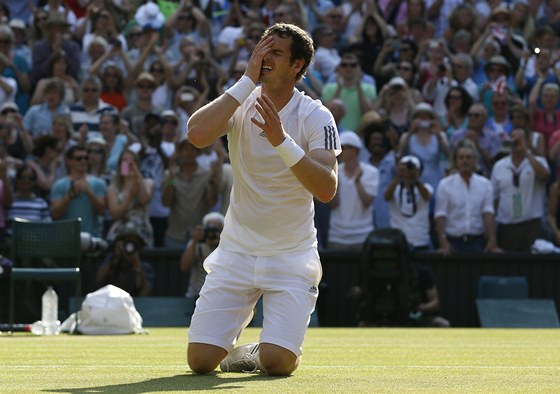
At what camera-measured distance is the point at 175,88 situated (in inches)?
719

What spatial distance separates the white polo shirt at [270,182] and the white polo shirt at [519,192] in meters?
9.12

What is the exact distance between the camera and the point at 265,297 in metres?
7.52

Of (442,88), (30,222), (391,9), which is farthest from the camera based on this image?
(391,9)

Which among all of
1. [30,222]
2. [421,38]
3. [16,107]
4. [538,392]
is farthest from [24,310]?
[538,392]

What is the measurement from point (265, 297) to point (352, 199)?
8593 millimetres

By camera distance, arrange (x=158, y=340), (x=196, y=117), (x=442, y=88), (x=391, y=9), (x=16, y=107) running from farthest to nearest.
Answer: (x=391, y=9)
(x=442, y=88)
(x=16, y=107)
(x=158, y=340)
(x=196, y=117)

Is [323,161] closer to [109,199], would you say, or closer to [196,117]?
[196,117]

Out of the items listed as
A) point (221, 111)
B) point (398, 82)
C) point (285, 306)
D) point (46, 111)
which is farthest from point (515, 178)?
point (221, 111)

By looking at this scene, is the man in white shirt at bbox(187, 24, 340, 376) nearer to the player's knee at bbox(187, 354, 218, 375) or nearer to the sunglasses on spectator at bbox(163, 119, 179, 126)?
the player's knee at bbox(187, 354, 218, 375)

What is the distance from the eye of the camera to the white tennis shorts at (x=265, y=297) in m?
7.36

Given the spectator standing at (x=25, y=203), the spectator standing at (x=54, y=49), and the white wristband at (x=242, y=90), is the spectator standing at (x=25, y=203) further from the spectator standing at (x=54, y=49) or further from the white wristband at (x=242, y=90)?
the white wristband at (x=242, y=90)

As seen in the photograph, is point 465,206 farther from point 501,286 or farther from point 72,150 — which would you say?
point 72,150

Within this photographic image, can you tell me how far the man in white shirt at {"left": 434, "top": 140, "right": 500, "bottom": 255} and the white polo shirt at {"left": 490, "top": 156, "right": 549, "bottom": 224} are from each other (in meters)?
0.26

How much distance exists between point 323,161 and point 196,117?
761 millimetres
